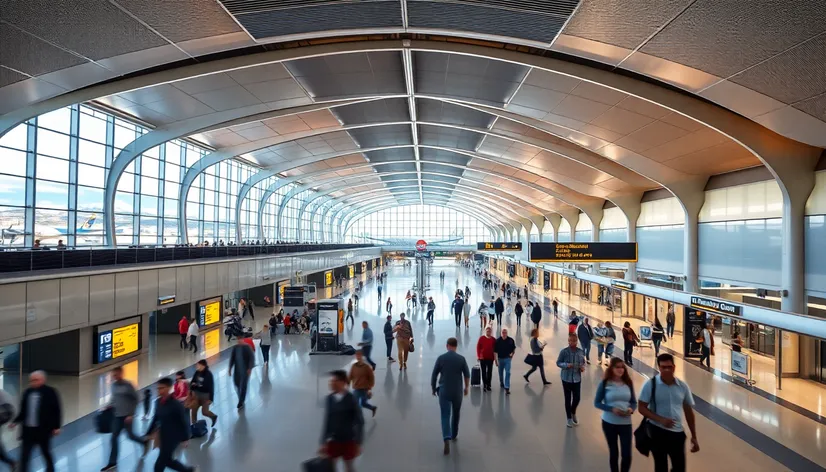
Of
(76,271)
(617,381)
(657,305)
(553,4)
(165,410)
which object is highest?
(553,4)

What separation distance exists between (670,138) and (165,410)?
596 inches

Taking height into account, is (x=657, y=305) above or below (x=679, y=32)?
below

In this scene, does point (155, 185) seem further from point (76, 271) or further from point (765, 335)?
point (765, 335)

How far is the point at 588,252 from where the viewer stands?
17188 millimetres

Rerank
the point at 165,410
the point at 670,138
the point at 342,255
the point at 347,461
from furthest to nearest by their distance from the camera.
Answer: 1. the point at 342,255
2. the point at 670,138
3. the point at 165,410
4. the point at 347,461

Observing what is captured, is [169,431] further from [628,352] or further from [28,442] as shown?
[628,352]

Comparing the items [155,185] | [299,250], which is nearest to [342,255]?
[299,250]

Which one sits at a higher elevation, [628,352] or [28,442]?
[28,442]

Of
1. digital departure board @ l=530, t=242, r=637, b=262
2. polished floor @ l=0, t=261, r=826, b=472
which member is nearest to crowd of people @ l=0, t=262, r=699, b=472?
polished floor @ l=0, t=261, r=826, b=472

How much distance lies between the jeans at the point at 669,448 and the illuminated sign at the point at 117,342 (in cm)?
1347

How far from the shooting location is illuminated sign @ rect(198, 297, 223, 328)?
18.7 m

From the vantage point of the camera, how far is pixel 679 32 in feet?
26.8

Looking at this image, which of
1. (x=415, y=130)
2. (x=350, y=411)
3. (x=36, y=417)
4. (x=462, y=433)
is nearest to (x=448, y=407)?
(x=462, y=433)

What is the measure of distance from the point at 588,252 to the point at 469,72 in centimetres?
788
